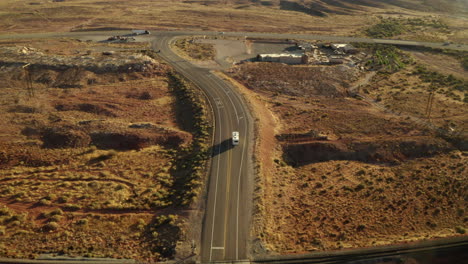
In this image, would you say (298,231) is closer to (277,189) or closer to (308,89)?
(277,189)

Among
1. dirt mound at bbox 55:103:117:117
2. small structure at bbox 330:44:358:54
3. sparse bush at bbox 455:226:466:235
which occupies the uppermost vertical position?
small structure at bbox 330:44:358:54

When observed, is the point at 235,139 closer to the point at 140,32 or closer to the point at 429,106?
the point at 429,106

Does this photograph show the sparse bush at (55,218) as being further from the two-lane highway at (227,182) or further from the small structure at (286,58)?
the small structure at (286,58)

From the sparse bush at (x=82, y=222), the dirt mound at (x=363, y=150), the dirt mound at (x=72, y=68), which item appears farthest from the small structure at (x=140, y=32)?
the sparse bush at (x=82, y=222)

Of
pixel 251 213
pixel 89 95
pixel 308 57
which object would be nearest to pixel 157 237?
pixel 251 213

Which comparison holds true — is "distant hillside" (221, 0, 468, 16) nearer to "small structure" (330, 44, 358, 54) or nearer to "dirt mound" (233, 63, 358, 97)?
"small structure" (330, 44, 358, 54)

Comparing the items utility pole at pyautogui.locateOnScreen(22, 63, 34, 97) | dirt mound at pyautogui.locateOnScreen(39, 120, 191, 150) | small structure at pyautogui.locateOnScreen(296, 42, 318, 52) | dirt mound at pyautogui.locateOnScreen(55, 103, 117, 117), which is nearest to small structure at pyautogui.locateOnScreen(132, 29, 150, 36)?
utility pole at pyautogui.locateOnScreen(22, 63, 34, 97)

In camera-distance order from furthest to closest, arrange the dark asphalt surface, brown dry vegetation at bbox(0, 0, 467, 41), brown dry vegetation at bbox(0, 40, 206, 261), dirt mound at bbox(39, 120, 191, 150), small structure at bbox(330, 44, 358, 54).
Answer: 1. brown dry vegetation at bbox(0, 0, 467, 41)
2. small structure at bbox(330, 44, 358, 54)
3. dirt mound at bbox(39, 120, 191, 150)
4. brown dry vegetation at bbox(0, 40, 206, 261)
5. the dark asphalt surface
